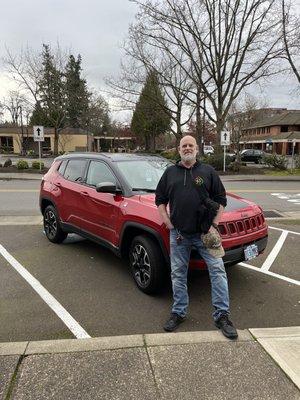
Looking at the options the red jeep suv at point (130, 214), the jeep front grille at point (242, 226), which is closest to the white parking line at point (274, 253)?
the red jeep suv at point (130, 214)

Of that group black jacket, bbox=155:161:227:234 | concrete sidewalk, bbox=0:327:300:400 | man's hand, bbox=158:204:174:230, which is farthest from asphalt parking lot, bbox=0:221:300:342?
black jacket, bbox=155:161:227:234

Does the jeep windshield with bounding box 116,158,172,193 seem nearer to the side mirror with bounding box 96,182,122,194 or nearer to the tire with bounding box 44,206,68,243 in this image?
the side mirror with bounding box 96,182,122,194

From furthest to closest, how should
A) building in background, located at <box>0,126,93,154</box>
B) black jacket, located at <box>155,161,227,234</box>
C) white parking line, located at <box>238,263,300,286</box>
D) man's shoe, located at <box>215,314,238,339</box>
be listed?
building in background, located at <box>0,126,93,154</box> → white parking line, located at <box>238,263,300,286</box> → black jacket, located at <box>155,161,227,234</box> → man's shoe, located at <box>215,314,238,339</box>

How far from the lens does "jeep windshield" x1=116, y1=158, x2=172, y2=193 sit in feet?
17.2

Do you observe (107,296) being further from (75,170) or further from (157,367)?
(75,170)

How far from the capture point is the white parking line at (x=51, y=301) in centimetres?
380

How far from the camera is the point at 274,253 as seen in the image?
6406 millimetres

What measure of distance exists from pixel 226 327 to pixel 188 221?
103 cm

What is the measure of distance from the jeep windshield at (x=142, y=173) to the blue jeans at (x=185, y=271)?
1.44 m

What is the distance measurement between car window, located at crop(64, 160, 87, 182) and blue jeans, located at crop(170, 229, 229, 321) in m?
2.74

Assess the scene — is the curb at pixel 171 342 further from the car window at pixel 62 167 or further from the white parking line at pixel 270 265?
the car window at pixel 62 167

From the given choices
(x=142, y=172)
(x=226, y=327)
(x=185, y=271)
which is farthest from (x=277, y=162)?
(x=226, y=327)

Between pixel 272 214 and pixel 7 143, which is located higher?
pixel 7 143

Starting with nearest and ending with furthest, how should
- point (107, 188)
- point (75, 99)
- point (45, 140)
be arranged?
point (107, 188), point (75, 99), point (45, 140)
